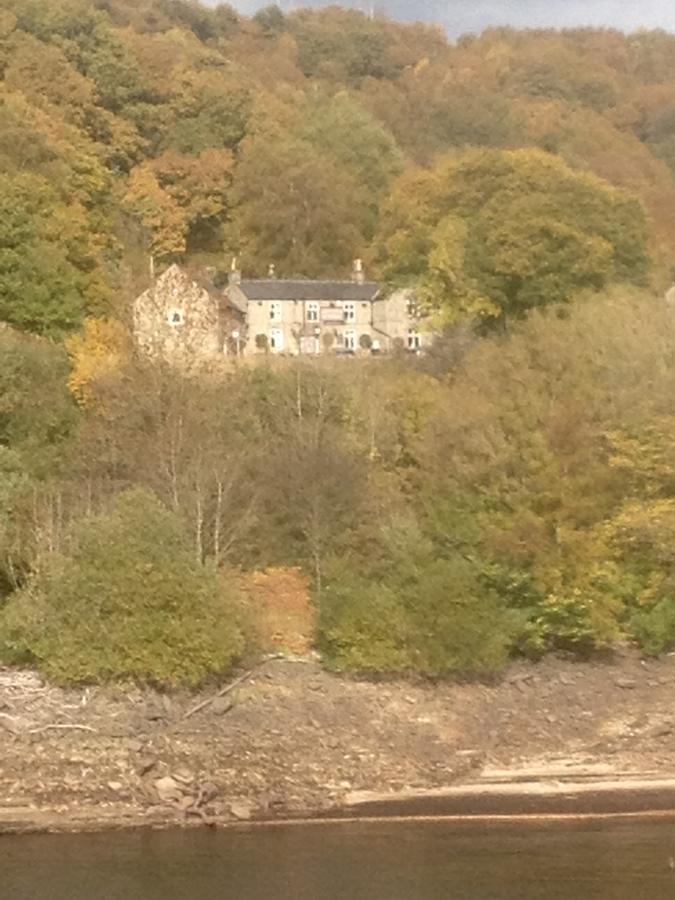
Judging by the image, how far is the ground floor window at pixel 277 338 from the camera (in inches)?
2180

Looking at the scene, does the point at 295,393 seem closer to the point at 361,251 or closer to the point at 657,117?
the point at 361,251

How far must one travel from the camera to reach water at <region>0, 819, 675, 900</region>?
20766 mm

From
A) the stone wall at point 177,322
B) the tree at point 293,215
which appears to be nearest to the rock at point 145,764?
the stone wall at point 177,322

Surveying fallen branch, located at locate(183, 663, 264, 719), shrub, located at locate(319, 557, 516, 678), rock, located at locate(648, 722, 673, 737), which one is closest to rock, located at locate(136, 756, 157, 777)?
fallen branch, located at locate(183, 663, 264, 719)

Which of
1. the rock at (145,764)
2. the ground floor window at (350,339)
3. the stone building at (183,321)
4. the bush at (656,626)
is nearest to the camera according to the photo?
the rock at (145,764)

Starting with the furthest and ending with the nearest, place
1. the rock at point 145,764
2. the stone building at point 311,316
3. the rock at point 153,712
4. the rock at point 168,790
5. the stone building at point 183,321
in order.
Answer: the stone building at point 311,316 < the stone building at point 183,321 < the rock at point 153,712 < the rock at point 145,764 < the rock at point 168,790

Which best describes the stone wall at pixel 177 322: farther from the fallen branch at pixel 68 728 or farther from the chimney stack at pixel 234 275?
the fallen branch at pixel 68 728

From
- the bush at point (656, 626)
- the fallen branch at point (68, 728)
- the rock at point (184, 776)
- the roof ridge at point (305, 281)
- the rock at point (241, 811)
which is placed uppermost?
the roof ridge at point (305, 281)

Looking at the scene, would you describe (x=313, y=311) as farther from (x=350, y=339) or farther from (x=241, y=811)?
(x=241, y=811)

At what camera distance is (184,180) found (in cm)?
6391

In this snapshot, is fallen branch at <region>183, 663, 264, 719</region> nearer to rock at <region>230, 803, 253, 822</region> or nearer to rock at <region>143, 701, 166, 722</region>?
rock at <region>143, 701, 166, 722</region>

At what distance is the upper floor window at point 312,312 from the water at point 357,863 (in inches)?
1345

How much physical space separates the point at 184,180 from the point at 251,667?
3785 cm

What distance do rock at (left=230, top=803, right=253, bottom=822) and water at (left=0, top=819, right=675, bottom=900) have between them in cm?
74
